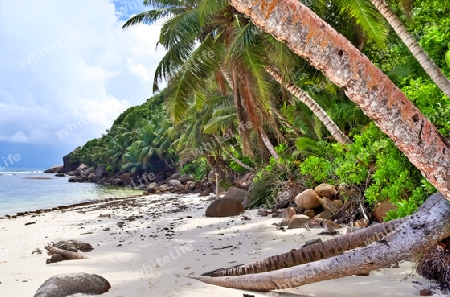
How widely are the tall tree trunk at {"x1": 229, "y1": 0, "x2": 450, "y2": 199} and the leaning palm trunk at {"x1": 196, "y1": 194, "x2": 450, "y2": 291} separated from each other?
1313 mm

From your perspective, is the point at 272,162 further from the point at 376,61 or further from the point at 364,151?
the point at 364,151

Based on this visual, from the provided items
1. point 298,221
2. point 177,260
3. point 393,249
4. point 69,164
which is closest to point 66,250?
point 177,260

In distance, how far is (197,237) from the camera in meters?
9.44

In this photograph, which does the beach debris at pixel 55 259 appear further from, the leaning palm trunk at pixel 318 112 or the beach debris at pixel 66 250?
the leaning palm trunk at pixel 318 112

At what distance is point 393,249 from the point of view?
3758 mm

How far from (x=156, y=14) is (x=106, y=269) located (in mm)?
12745

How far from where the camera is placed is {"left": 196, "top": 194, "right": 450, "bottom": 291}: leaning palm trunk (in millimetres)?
3754

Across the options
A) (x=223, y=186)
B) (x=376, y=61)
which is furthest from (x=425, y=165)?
(x=223, y=186)

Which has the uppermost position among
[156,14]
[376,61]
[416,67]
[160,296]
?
[156,14]

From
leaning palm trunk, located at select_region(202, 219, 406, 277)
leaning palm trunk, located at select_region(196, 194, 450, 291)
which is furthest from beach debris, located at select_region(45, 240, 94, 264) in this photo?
leaning palm trunk, located at select_region(196, 194, 450, 291)

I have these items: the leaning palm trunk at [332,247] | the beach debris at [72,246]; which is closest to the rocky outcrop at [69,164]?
the beach debris at [72,246]

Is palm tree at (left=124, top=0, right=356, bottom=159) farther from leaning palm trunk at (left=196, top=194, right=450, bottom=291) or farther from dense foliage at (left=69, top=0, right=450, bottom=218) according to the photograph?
leaning palm trunk at (left=196, top=194, right=450, bottom=291)

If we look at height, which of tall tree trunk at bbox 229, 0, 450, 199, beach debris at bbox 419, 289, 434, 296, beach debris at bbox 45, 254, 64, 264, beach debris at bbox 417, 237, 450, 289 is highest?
tall tree trunk at bbox 229, 0, 450, 199

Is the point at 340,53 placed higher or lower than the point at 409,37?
lower
